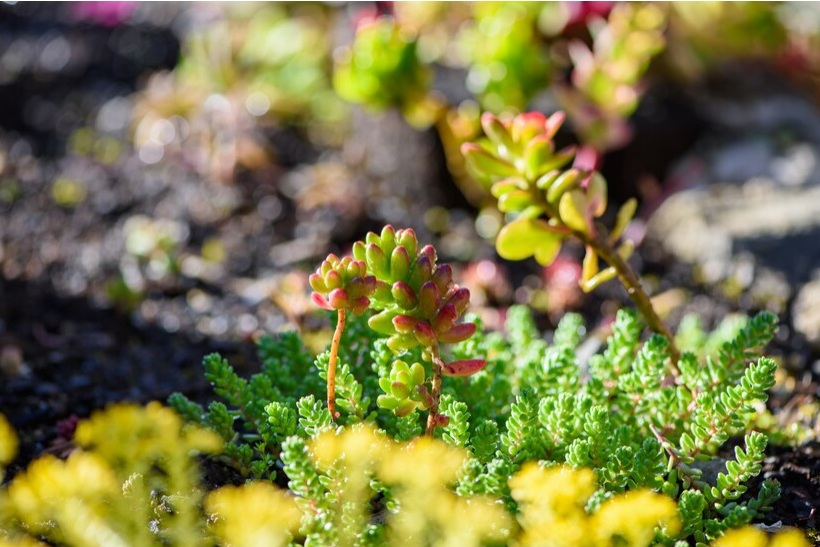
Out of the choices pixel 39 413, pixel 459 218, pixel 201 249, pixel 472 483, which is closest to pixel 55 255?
pixel 201 249

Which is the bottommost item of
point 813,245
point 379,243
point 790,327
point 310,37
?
point 379,243

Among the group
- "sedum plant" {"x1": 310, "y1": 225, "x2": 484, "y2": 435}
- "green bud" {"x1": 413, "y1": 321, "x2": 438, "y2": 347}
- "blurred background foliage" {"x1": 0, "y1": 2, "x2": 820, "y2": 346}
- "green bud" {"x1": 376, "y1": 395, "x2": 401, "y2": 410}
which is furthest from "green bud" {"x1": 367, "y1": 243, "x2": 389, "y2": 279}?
"blurred background foliage" {"x1": 0, "y1": 2, "x2": 820, "y2": 346}

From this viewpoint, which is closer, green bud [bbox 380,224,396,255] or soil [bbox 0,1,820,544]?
green bud [bbox 380,224,396,255]

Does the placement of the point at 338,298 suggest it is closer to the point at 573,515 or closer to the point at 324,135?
the point at 573,515

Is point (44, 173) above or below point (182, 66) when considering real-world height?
below

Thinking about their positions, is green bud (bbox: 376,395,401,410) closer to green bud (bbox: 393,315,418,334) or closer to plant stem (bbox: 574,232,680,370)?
green bud (bbox: 393,315,418,334)

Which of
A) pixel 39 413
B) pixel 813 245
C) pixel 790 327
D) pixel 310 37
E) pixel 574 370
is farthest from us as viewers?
pixel 310 37

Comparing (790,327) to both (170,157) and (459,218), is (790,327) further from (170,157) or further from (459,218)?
(170,157)
